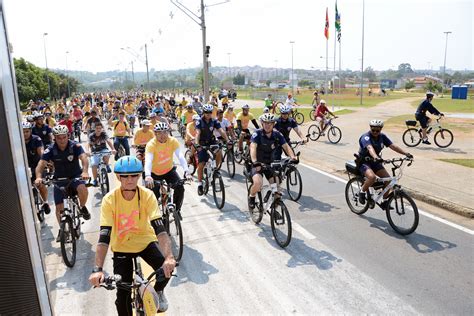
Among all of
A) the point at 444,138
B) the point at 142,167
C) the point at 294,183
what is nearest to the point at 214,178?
the point at 294,183

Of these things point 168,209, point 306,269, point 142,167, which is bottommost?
point 306,269

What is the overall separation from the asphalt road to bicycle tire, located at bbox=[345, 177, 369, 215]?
0.17 metres

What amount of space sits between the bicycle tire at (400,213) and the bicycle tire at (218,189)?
3419mm

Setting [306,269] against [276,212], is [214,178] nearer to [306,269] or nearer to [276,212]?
[276,212]

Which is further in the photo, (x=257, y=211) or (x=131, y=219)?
(x=257, y=211)

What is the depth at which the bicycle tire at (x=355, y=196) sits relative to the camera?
8.38 metres

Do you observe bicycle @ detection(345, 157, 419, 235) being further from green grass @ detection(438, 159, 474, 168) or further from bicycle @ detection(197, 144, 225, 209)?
green grass @ detection(438, 159, 474, 168)

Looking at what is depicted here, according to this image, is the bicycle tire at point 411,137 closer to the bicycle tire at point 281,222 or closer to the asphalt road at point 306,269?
the asphalt road at point 306,269

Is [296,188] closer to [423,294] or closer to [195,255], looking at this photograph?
[195,255]

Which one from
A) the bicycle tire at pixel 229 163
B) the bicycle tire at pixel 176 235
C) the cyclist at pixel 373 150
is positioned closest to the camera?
the bicycle tire at pixel 176 235

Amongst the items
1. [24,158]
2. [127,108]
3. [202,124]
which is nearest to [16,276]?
[24,158]

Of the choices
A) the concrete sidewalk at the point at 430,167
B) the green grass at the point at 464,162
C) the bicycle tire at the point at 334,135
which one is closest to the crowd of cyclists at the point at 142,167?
the concrete sidewalk at the point at 430,167

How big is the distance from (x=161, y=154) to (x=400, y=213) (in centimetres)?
440

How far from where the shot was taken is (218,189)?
9.23m
